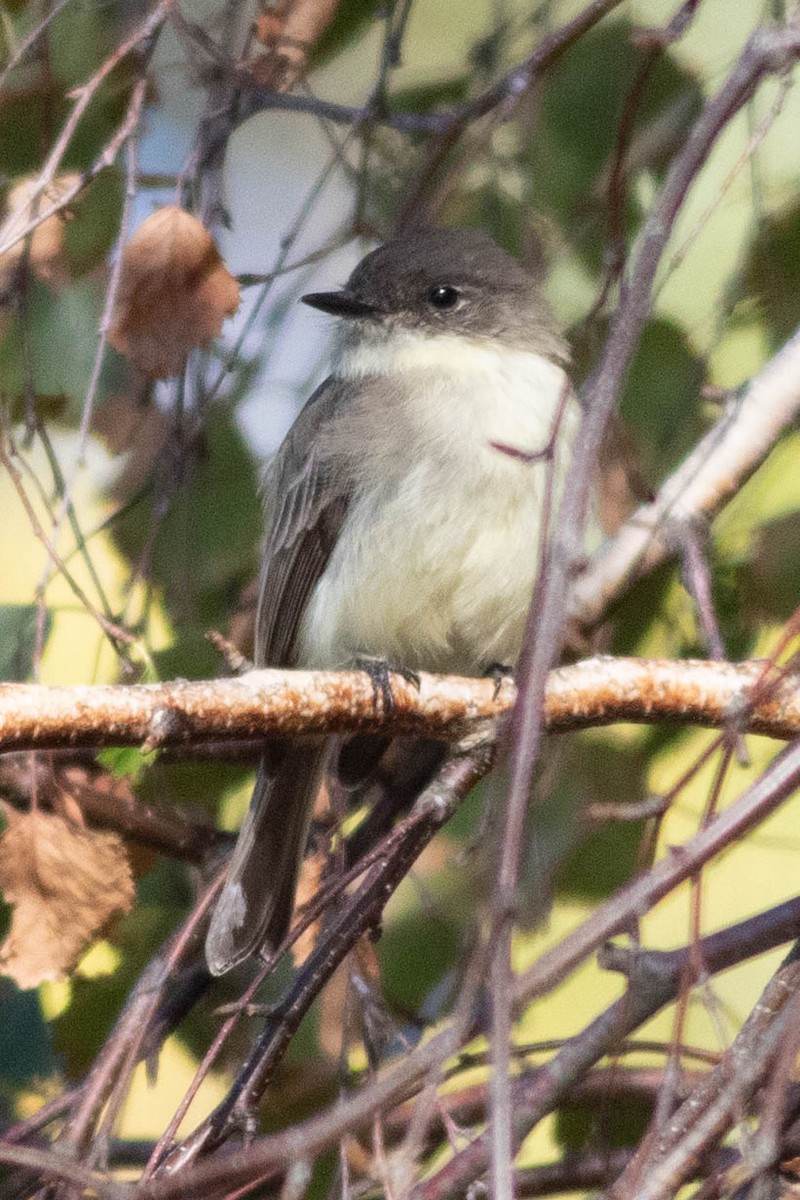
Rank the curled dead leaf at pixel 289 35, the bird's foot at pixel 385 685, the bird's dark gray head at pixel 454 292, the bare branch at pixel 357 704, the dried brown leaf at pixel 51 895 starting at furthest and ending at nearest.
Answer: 1. the bird's dark gray head at pixel 454 292
2. the curled dead leaf at pixel 289 35
3. the dried brown leaf at pixel 51 895
4. the bird's foot at pixel 385 685
5. the bare branch at pixel 357 704

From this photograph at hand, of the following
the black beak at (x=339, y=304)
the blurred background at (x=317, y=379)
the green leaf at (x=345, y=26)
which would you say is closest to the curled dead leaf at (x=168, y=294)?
the blurred background at (x=317, y=379)

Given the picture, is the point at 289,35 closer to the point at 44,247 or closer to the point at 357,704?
the point at 44,247

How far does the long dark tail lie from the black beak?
2.79 ft

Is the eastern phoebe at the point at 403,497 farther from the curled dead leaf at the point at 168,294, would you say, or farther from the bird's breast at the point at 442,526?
the curled dead leaf at the point at 168,294

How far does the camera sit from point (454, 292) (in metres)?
3.29

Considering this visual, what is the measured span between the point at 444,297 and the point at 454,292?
23mm

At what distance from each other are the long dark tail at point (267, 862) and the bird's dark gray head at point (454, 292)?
0.89 meters

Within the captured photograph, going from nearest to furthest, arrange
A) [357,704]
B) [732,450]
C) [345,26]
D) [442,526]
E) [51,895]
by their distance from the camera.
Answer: [357,704] → [51,895] → [732,450] → [442,526] → [345,26]

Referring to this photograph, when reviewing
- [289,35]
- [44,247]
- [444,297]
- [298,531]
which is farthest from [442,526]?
[289,35]

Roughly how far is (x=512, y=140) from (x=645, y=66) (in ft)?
3.09

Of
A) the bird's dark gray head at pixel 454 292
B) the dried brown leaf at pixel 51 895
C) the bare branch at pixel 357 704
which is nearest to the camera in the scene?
the bare branch at pixel 357 704

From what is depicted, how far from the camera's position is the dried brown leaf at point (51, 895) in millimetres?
2230

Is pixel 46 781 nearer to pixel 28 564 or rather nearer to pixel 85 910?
pixel 85 910

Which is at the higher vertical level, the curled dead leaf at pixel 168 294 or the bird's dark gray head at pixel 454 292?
the bird's dark gray head at pixel 454 292
